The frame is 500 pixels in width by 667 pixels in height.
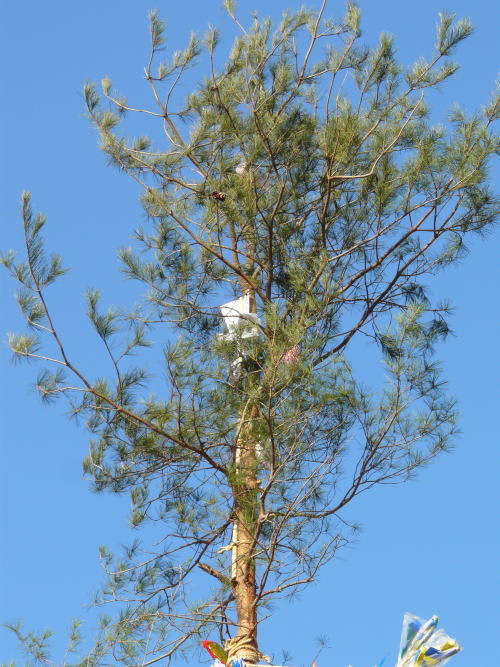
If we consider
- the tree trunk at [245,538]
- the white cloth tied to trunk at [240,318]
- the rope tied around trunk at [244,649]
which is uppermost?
the white cloth tied to trunk at [240,318]

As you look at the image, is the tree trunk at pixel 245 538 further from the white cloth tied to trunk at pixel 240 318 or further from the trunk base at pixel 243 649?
the white cloth tied to trunk at pixel 240 318

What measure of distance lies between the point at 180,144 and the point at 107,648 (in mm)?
2069

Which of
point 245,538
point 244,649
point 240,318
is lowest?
point 244,649

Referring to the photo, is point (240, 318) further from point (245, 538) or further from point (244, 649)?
point (244, 649)

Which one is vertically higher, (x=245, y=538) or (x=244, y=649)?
(x=245, y=538)

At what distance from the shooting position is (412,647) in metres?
3.79

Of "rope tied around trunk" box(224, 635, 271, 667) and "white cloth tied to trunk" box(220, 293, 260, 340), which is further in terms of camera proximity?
"white cloth tied to trunk" box(220, 293, 260, 340)

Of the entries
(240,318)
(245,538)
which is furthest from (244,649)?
(240,318)

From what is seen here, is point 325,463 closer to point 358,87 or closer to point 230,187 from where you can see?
point 230,187

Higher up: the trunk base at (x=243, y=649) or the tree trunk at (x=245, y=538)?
the tree trunk at (x=245, y=538)

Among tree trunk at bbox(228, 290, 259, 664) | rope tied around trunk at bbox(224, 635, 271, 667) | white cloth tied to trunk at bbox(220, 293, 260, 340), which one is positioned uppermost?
white cloth tied to trunk at bbox(220, 293, 260, 340)

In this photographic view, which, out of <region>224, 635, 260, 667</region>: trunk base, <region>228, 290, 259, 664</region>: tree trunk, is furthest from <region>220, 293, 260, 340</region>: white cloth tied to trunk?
<region>224, 635, 260, 667</region>: trunk base

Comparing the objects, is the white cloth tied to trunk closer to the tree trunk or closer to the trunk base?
the tree trunk

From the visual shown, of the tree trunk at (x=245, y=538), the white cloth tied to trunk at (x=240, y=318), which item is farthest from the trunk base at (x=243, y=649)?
the white cloth tied to trunk at (x=240, y=318)
